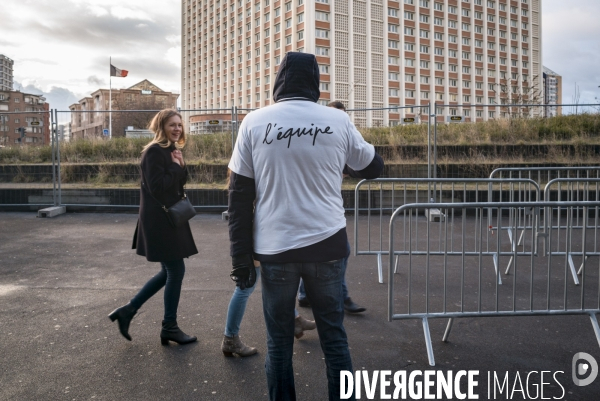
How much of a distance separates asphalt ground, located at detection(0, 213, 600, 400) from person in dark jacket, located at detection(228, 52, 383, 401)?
84 cm

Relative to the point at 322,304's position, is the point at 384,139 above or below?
above

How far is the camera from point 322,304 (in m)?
2.78

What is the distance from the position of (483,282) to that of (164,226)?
13.1ft

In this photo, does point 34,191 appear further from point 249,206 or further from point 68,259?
point 249,206

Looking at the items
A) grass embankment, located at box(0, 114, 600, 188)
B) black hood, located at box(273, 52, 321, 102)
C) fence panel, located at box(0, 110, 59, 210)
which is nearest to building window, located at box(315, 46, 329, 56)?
grass embankment, located at box(0, 114, 600, 188)

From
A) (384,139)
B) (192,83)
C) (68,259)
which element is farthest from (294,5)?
(68,259)

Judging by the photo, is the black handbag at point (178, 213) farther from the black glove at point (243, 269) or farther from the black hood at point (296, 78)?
the black hood at point (296, 78)

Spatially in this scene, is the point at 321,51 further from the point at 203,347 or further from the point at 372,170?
the point at 372,170

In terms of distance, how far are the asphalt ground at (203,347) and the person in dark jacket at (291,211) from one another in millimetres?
844

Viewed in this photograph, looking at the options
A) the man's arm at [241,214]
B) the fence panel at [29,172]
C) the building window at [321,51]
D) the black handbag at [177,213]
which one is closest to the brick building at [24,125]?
the fence panel at [29,172]

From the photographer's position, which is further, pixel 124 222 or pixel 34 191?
pixel 34 191

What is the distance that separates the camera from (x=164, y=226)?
432 centimetres

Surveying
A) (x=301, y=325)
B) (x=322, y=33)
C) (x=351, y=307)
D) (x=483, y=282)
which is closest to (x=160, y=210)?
(x=301, y=325)

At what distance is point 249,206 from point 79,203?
1205 cm
